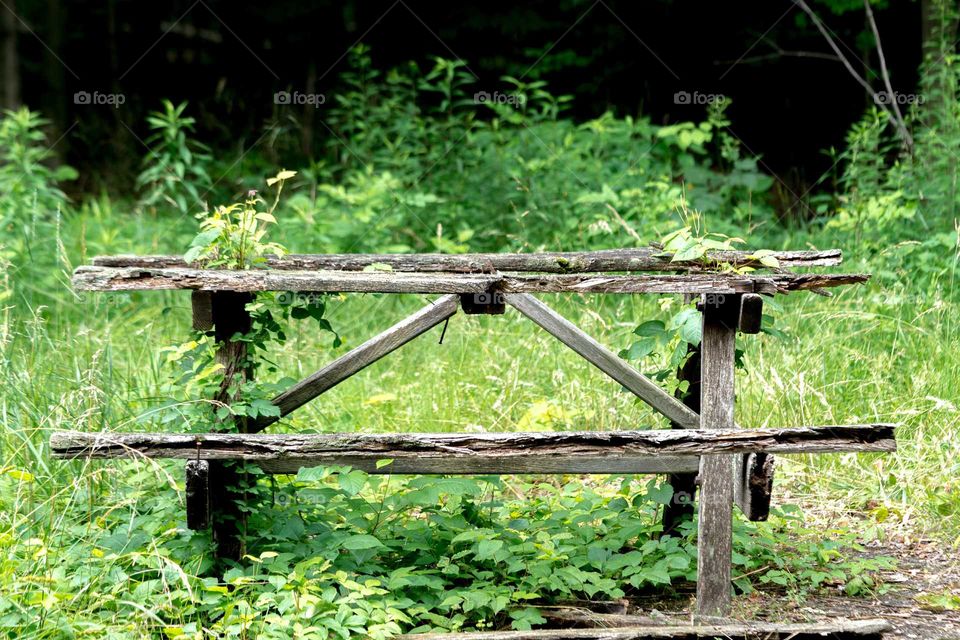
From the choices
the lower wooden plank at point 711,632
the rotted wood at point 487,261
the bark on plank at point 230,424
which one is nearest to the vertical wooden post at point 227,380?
the bark on plank at point 230,424

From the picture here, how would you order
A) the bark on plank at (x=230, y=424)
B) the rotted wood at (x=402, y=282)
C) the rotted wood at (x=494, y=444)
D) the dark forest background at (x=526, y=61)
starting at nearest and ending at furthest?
the rotted wood at (x=402, y=282) < the rotted wood at (x=494, y=444) < the bark on plank at (x=230, y=424) < the dark forest background at (x=526, y=61)

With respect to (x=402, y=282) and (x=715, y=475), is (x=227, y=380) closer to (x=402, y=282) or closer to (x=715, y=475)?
(x=402, y=282)

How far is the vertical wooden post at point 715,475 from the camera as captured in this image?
3691 mm

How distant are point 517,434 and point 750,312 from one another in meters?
0.91

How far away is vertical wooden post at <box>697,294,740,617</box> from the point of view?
12.1 feet

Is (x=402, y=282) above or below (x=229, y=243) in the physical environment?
below

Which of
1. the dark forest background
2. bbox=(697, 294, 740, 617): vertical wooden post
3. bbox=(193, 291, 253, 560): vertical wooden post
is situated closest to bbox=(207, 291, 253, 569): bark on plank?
bbox=(193, 291, 253, 560): vertical wooden post

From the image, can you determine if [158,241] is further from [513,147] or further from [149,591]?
[149,591]

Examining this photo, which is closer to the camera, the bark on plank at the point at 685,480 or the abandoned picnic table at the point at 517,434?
the abandoned picnic table at the point at 517,434

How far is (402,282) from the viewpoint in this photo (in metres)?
3.33

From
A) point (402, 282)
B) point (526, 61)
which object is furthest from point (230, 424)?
point (526, 61)

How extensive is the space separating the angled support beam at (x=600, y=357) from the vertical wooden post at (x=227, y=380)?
39.4 inches

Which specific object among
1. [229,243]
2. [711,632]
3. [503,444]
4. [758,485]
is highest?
[229,243]

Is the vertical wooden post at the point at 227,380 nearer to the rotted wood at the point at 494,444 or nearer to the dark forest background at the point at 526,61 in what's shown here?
the rotted wood at the point at 494,444
